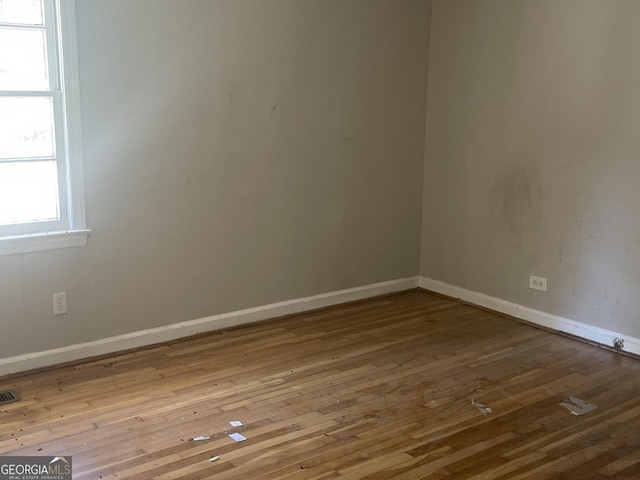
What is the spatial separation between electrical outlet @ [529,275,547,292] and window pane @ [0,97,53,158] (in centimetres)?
305

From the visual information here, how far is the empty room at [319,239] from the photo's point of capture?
10.2ft

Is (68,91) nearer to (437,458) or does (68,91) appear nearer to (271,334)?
(271,334)

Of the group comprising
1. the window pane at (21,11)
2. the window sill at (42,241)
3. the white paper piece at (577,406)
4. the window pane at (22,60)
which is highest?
Result: the window pane at (21,11)

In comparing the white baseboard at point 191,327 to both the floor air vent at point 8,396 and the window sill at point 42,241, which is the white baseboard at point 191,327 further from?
the window sill at point 42,241

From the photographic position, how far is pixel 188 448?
9.66 feet

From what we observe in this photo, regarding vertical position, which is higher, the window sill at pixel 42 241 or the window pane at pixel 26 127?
the window pane at pixel 26 127

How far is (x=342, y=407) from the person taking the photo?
11.0 feet

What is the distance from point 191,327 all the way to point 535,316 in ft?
7.30

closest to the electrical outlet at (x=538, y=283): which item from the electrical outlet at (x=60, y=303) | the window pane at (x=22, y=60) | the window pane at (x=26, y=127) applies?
the electrical outlet at (x=60, y=303)

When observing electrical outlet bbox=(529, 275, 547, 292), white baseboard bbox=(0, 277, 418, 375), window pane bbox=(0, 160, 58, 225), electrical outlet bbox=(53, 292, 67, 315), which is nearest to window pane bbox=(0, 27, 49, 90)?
window pane bbox=(0, 160, 58, 225)

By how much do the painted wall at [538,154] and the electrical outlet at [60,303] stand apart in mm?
2688

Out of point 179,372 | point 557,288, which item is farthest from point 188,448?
point 557,288

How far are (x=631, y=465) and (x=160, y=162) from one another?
111 inches

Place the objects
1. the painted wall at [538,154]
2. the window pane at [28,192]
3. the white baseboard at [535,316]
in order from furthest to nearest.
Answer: the white baseboard at [535,316]
the painted wall at [538,154]
the window pane at [28,192]
